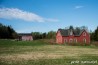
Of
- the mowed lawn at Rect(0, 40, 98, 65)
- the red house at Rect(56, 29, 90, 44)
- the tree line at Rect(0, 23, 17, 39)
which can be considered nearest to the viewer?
the mowed lawn at Rect(0, 40, 98, 65)

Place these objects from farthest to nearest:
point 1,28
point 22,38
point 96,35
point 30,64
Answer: point 22,38, point 96,35, point 1,28, point 30,64

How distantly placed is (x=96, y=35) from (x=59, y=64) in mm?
41285

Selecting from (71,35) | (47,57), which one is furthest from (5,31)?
(71,35)

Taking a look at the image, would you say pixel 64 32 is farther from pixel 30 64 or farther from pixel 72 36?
pixel 30 64

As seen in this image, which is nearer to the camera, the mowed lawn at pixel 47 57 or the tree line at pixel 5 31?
the mowed lawn at pixel 47 57

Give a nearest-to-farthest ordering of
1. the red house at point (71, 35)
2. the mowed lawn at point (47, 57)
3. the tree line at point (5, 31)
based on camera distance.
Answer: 1. the mowed lawn at point (47, 57)
2. the tree line at point (5, 31)
3. the red house at point (71, 35)

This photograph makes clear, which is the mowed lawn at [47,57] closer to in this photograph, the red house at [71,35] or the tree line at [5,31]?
the tree line at [5,31]

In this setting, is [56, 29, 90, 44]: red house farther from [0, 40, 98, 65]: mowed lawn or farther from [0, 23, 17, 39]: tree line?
[0, 40, 98, 65]: mowed lawn

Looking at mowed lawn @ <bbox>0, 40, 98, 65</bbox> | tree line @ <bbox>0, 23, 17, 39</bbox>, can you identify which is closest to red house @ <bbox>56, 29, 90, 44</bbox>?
tree line @ <bbox>0, 23, 17, 39</bbox>

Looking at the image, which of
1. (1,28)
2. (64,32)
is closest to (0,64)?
(1,28)

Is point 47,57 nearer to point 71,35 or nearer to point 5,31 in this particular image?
point 5,31

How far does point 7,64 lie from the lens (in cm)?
1258

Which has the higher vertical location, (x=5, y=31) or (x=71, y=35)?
(x=71, y=35)

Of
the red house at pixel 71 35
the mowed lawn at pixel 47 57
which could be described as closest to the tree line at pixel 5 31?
the mowed lawn at pixel 47 57
